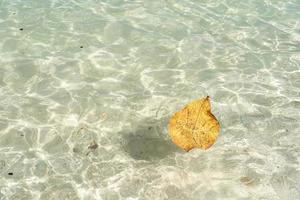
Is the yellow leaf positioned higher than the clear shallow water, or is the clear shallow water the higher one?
the yellow leaf

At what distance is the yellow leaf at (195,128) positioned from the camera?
877 centimetres

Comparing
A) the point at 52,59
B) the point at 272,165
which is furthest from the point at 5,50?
the point at 272,165

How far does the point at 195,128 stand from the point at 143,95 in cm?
224

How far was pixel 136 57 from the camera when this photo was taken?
12.0 meters

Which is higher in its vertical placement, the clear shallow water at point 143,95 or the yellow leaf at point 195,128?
the yellow leaf at point 195,128

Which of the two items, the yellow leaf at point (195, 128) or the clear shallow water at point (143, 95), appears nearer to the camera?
the clear shallow water at point (143, 95)

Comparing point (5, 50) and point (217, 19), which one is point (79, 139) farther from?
point (217, 19)

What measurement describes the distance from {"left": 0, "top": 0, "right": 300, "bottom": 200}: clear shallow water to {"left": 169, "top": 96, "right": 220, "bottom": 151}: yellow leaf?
231 millimetres

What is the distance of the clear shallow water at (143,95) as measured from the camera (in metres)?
8.31

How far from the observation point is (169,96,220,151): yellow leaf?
8766mm

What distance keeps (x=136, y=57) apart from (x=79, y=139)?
3.66 metres

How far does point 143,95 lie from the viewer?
10562 millimetres

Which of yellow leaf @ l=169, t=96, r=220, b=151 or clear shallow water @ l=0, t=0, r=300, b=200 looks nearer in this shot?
clear shallow water @ l=0, t=0, r=300, b=200

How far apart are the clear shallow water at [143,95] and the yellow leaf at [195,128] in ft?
0.76
